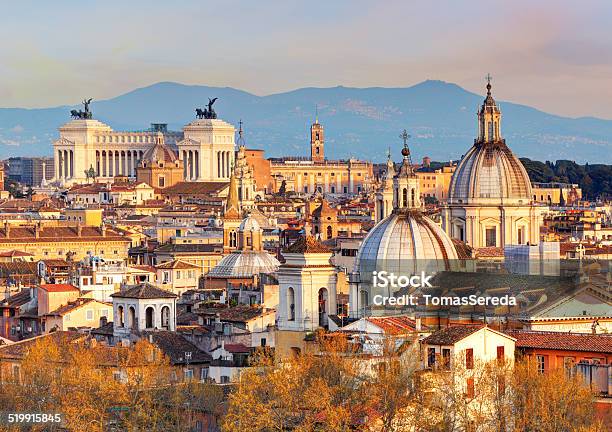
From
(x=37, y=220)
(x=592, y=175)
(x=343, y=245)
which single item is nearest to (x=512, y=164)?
(x=343, y=245)

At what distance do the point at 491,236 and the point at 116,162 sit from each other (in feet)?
346

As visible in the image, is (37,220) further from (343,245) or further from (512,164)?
(512,164)

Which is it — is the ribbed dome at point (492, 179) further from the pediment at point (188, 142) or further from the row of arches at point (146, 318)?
the pediment at point (188, 142)

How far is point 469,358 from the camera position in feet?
117

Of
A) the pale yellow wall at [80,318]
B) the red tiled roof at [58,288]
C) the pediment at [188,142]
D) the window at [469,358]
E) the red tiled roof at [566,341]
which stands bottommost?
the pale yellow wall at [80,318]

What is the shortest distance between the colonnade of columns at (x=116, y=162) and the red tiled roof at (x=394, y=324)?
127 meters

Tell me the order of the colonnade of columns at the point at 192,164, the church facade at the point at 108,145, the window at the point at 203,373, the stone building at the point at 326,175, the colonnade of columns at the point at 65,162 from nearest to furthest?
the window at the point at 203,373
the colonnade of columns at the point at 192,164
the church facade at the point at 108,145
the colonnade of columns at the point at 65,162
the stone building at the point at 326,175

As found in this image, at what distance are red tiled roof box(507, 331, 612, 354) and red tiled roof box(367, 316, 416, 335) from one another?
1910 mm

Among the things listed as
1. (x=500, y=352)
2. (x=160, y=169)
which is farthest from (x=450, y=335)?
(x=160, y=169)

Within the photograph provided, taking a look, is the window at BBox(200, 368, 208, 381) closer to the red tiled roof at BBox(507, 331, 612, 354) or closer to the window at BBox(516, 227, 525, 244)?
the red tiled roof at BBox(507, 331, 612, 354)

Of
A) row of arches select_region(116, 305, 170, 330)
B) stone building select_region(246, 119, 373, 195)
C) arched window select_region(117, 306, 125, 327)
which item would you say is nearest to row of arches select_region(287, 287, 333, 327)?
row of arches select_region(116, 305, 170, 330)

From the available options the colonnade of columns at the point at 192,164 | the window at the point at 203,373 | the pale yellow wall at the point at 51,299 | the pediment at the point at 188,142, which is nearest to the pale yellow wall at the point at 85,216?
the pale yellow wall at the point at 51,299

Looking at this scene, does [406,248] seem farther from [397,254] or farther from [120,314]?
[120,314]

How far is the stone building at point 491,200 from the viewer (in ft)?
212
